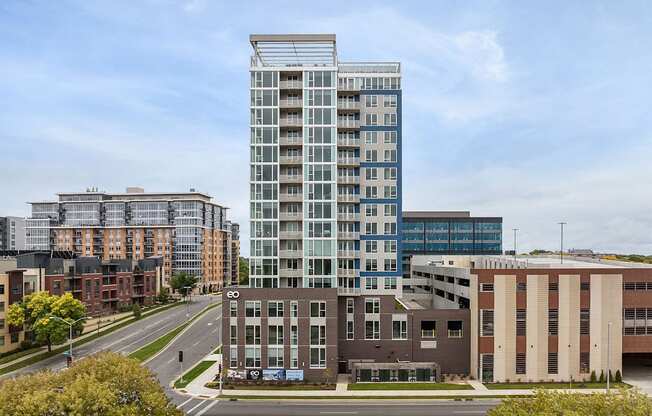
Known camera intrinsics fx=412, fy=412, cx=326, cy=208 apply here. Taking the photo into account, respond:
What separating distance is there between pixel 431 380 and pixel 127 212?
486ft

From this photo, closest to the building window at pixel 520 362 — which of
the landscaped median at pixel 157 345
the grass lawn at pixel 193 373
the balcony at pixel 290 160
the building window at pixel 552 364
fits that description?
the building window at pixel 552 364

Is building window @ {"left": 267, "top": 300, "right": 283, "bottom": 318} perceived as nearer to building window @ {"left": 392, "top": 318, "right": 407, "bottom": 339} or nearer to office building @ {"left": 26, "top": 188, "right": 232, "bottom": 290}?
building window @ {"left": 392, "top": 318, "right": 407, "bottom": 339}

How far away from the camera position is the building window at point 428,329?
62.0m

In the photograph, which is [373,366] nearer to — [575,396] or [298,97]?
[575,396]

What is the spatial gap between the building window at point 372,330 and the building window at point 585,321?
94.5 ft

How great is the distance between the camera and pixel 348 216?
6575 centimetres

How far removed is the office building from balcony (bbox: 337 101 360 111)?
113196 millimetres

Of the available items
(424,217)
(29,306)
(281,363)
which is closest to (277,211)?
(281,363)

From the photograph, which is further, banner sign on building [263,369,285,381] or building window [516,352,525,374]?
building window [516,352,525,374]

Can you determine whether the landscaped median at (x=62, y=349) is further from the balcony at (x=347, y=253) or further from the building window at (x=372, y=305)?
the building window at (x=372, y=305)

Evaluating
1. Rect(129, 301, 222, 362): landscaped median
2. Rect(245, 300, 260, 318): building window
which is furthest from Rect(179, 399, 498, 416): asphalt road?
Rect(129, 301, 222, 362): landscaped median

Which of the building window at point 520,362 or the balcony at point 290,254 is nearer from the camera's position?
the building window at point 520,362

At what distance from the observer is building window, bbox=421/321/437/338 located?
62031 mm

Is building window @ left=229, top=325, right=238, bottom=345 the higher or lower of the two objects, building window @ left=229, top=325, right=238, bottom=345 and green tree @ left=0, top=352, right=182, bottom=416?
the lower
